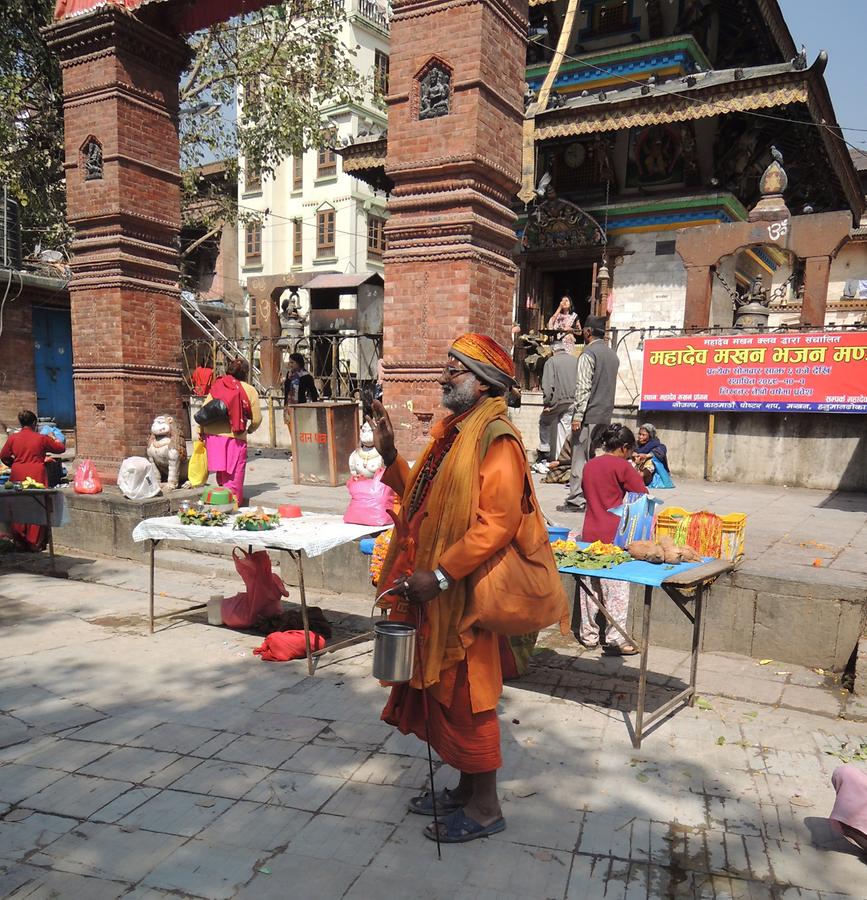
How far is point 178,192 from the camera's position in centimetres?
938

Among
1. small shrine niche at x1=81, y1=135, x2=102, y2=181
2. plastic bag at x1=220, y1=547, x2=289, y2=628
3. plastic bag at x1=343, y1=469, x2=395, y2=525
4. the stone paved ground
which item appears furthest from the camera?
small shrine niche at x1=81, y1=135, x2=102, y2=181

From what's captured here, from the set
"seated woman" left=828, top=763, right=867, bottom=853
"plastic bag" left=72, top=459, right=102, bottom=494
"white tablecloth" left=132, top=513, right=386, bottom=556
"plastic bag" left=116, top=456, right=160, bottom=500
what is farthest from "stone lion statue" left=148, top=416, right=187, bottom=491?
"seated woman" left=828, top=763, right=867, bottom=853

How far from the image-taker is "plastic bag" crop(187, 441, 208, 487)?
8.57 metres

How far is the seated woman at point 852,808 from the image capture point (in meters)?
2.79

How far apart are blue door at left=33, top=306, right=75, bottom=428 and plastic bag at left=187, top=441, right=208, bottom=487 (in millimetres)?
10957

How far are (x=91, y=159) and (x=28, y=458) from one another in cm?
394

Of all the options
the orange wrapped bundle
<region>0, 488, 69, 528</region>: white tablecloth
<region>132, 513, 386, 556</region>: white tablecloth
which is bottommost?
<region>0, 488, 69, 528</region>: white tablecloth

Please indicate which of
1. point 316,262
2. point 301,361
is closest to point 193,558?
point 301,361

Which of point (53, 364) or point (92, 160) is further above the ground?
point (92, 160)

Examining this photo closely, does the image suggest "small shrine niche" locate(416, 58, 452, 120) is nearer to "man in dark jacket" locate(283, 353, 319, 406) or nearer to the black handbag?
the black handbag

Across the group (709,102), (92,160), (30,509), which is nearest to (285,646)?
(30,509)

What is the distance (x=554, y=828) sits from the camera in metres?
3.01

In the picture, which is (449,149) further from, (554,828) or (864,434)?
(864,434)

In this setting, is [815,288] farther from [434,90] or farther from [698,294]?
[434,90]
